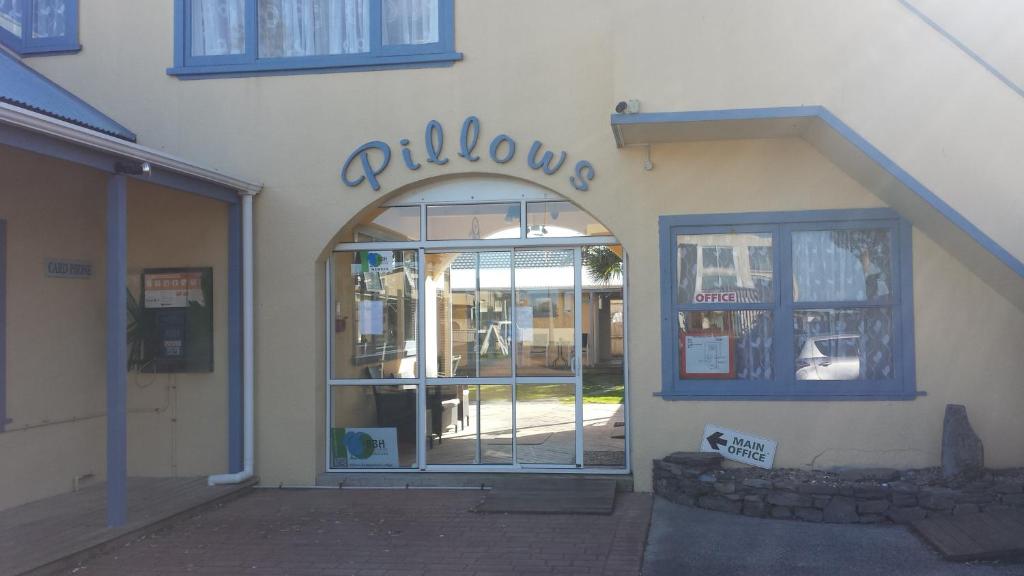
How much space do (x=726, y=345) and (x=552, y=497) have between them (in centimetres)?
206

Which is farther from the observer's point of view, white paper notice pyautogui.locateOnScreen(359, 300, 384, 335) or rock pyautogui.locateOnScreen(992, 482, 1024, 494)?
white paper notice pyautogui.locateOnScreen(359, 300, 384, 335)

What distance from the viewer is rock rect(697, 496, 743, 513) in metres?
7.19

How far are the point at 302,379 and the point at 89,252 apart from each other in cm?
243

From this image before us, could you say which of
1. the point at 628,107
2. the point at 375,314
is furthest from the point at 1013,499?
the point at 375,314

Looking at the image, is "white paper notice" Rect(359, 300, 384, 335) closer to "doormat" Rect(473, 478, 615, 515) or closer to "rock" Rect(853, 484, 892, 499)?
"doormat" Rect(473, 478, 615, 515)

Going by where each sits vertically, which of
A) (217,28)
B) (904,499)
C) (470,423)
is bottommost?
(904,499)

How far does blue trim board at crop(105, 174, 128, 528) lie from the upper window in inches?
120

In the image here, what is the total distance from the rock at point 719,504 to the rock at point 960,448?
1710 mm

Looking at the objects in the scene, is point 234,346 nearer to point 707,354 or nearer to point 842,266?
point 707,354

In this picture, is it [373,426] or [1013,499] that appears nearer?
[1013,499]

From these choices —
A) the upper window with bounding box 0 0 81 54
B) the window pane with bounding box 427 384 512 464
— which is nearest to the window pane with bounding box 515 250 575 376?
the window pane with bounding box 427 384 512 464

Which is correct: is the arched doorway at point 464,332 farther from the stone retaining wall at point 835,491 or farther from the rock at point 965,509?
the rock at point 965,509

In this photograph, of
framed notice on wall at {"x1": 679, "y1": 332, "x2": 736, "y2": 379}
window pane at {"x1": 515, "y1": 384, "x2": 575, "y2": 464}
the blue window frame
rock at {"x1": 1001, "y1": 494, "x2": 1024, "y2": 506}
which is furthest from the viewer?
window pane at {"x1": 515, "y1": 384, "x2": 575, "y2": 464}

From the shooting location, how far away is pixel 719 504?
7.26 metres
